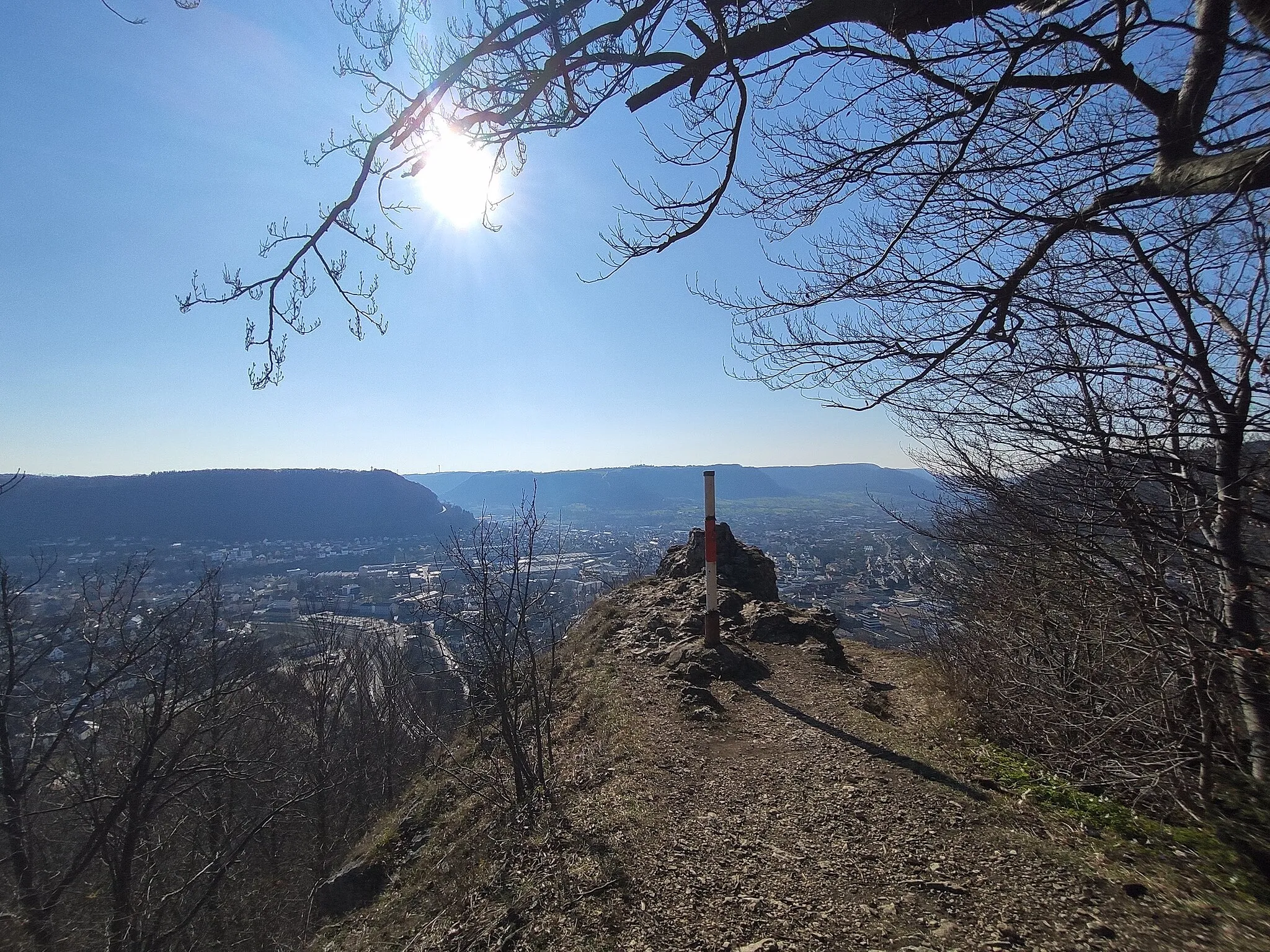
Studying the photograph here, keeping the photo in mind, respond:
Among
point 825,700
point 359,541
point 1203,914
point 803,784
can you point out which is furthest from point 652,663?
point 359,541

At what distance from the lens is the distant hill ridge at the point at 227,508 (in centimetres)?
4491

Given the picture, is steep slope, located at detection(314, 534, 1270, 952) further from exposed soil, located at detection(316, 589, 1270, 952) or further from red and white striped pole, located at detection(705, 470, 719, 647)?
red and white striped pole, located at detection(705, 470, 719, 647)

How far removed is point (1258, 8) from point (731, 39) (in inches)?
84.6

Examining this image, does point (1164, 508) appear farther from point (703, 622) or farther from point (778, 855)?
point (703, 622)

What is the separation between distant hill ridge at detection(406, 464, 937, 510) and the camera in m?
61.9

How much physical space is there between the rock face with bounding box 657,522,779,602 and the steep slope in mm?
5111

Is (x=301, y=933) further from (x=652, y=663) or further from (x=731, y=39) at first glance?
(x=731, y=39)

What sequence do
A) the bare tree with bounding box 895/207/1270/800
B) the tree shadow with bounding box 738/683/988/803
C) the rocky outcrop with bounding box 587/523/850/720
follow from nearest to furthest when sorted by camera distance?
the bare tree with bounding box 895/207/1270/800 → the tree shadow with bounding box 738/683/988/803 → the rocky outcrop with bounding box 587/523/850/720

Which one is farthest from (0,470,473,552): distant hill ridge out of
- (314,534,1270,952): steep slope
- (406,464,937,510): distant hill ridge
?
(314,534,1270,952): steep slope

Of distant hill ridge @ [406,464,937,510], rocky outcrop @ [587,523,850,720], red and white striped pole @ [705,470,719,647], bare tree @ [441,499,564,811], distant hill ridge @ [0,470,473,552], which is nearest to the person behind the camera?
bare tree @ [441,499,564,811]

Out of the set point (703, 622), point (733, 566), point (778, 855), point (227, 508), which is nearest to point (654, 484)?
point (227, 508)

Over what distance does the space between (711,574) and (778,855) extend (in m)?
4.00

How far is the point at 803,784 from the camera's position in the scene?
4109mm

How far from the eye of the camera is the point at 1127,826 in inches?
119
